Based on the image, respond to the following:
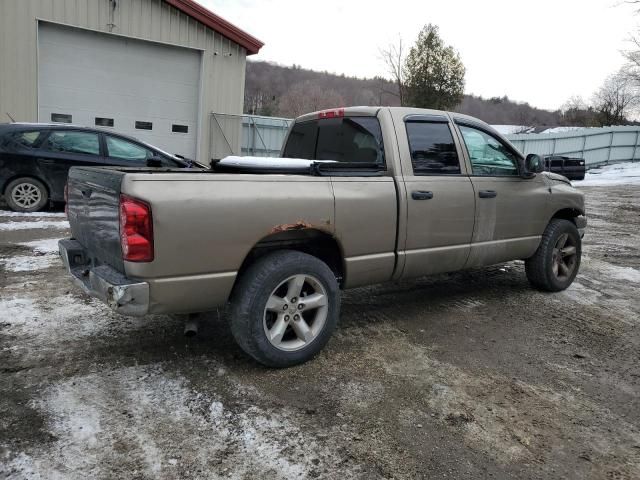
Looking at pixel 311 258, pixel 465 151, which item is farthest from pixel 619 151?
pixel 311 258

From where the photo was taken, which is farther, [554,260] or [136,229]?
[554,260]

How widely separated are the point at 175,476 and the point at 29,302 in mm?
2914

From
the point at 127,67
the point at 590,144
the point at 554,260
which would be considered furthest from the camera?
the point at 590,144

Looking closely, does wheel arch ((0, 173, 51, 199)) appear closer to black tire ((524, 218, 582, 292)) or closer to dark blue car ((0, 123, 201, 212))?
dark blue car ((0, 123, 201, 212))

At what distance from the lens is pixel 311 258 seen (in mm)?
3527

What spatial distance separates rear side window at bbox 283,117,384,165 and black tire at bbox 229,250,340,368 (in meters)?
1.15

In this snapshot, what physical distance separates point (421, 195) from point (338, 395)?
1.75 metres

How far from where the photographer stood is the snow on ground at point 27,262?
5.58m

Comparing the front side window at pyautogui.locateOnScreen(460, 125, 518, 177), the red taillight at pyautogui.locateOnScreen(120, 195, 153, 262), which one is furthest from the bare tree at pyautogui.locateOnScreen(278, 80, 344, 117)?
the red taillight at pyautogui.locateOnScreen(120, 195, 153, 262)

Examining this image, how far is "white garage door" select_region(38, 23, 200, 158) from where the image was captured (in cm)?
1228

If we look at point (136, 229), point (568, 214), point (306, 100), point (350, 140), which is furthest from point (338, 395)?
point (306, 100)

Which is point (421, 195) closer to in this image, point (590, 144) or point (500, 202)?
point (500, 202)

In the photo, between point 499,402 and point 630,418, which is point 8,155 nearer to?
point 499,402

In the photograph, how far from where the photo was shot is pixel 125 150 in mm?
9234
